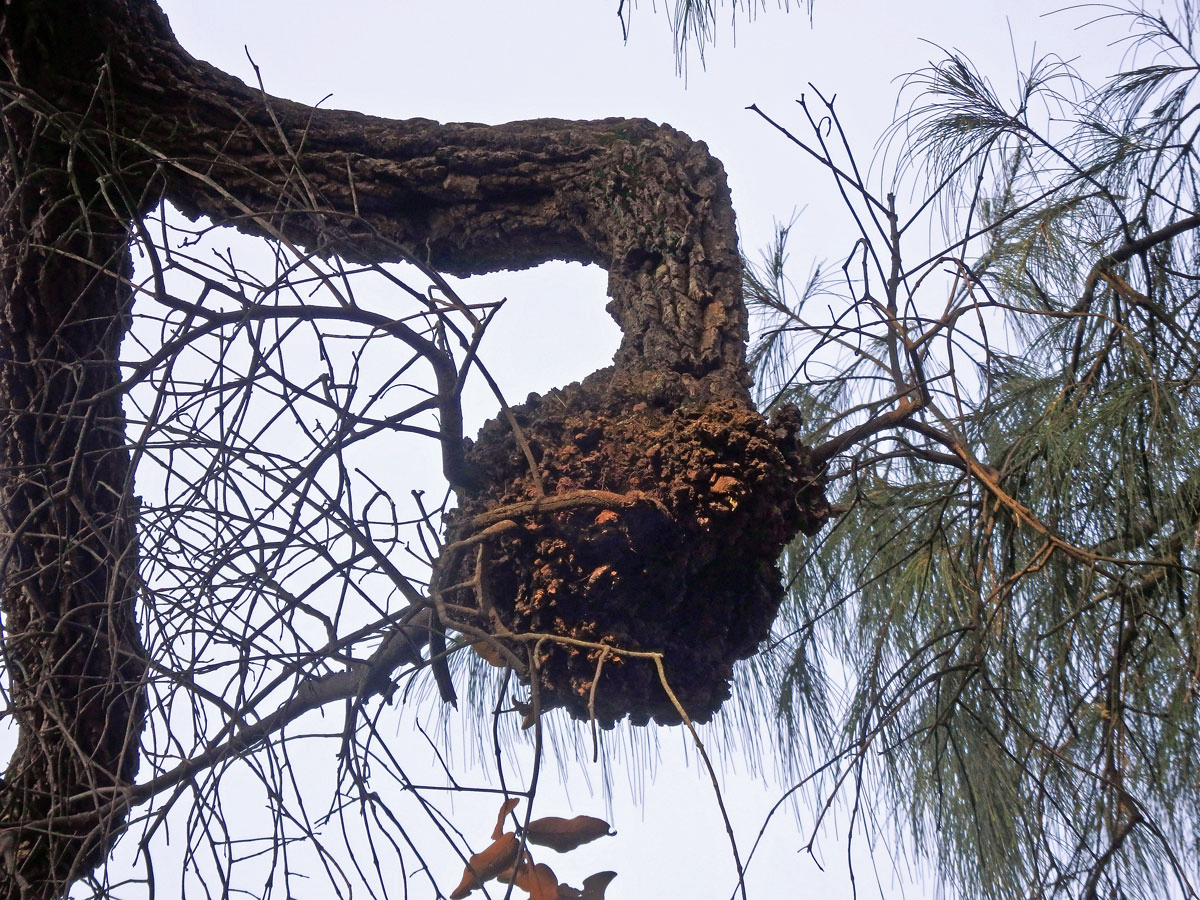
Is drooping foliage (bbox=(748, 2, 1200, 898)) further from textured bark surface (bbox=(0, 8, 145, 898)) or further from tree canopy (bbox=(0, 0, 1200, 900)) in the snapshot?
textured bark surface (bbox=(0, 8, 145, 898))

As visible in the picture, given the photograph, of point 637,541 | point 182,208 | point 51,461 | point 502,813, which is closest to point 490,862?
point 502,813

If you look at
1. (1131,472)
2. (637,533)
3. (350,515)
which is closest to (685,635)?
(637,533)

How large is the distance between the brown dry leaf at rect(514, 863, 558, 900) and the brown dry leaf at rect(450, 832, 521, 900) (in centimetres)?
1

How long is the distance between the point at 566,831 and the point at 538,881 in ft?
0.14

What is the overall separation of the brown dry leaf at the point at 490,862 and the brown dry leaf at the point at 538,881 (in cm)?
1

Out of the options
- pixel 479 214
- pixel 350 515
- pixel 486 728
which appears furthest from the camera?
pixel 486 728

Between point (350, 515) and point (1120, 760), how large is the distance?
0.56 meters

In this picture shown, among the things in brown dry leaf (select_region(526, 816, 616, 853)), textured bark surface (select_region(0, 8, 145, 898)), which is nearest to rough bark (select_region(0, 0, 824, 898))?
textured bark surface (select_region(0, 8, 145, 898))

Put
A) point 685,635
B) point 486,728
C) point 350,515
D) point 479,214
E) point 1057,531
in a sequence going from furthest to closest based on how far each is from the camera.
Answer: point 486,728
point 479,214
point 1057,531
point 685,635
point 350,515

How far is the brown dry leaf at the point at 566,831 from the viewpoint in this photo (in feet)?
2.01

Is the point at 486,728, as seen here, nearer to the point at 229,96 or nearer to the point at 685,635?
the point at 685,635

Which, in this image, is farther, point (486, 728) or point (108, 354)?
point (486, 728)

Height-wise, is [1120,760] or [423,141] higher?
[423,141]

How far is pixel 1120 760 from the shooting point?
732 millimetres
